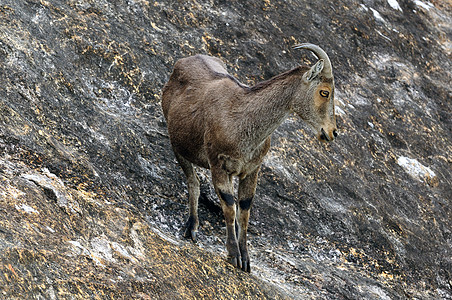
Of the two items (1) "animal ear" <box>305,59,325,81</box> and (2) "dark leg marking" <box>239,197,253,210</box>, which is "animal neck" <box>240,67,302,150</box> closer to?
(1) "animal ear" <box>305,59,325,81</box>

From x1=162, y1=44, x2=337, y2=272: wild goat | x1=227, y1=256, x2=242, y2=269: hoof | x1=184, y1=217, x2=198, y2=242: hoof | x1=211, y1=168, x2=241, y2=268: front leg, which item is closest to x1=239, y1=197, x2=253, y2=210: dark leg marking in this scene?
x1=162, y1=44, x2=337, y2=272: wild goat

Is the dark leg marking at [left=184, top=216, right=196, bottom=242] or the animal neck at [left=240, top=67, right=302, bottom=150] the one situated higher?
the animal neck at [left=240, top=67, right=302, bottom=150]

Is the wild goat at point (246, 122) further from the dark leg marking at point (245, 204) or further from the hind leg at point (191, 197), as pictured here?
the hind leg at point (191, 197)

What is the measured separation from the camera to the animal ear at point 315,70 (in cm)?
787

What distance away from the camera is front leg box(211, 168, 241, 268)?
317 inches

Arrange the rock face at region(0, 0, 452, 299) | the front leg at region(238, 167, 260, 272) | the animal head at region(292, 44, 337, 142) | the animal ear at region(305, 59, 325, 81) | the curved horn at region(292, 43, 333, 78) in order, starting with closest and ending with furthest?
the rock face at region(0, 0, 452, 299) < the curved horn at region(292, 43, 333, 78) < the animal ear at region(305, 59, 325, 81) < the animal head at region(292, 44, 337, 142) < the front leg at region(238, 167, 260, 272)

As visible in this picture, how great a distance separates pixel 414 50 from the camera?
17.1 meters

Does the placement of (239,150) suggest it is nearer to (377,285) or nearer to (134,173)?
(134,173)

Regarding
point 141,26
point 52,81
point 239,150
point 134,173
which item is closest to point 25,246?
point 239,150

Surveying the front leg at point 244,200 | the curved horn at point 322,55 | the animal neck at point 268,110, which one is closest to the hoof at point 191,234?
→ the front leg at point 244,200

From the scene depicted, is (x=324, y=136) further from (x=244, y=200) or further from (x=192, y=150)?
(x=192, y=150)

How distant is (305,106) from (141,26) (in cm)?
630

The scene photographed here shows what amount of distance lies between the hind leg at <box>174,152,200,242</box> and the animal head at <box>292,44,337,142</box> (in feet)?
7.40

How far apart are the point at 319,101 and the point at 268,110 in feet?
2.38
